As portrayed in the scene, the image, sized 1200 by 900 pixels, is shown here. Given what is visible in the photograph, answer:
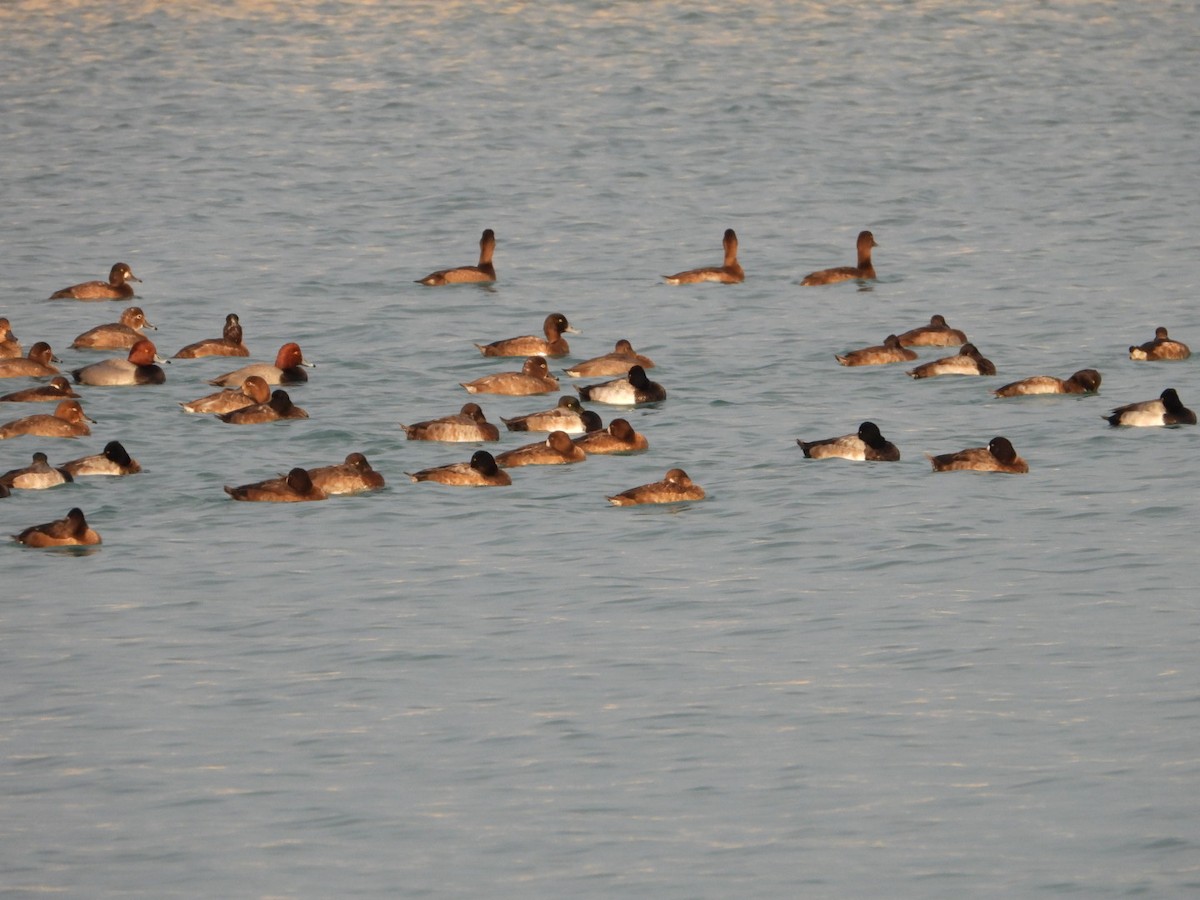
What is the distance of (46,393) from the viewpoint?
27203 millimetres

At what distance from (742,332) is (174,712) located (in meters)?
17.5

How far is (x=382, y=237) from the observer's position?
42.2 m

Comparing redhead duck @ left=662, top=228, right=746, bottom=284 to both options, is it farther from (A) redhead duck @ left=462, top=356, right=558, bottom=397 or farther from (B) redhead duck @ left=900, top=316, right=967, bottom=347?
(A) redhead duck @ left=462, top=356, right=558, bottom=397

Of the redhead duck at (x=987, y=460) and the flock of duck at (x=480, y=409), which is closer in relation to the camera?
the flock of duck at (x=480, y=409)

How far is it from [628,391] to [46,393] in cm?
720

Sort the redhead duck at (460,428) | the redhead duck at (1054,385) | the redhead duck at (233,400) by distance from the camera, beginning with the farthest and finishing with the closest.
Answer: the redhead duck at (1054,385) < the redhead duck at (233,400) < the redhead duck at (460,428)

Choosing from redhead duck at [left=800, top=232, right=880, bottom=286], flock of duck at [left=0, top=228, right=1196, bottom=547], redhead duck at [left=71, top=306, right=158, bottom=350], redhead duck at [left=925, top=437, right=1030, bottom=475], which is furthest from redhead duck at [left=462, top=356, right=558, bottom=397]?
redhead duck at [left=800, top=232, right=880, bottom=286]

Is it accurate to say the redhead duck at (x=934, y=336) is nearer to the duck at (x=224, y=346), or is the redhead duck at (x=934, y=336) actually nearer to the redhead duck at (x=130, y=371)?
the duck at (x=224, y=346)

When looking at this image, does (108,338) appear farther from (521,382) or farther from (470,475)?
(470,475)

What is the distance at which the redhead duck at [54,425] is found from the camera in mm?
25656

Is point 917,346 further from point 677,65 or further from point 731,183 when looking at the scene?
point 677,65

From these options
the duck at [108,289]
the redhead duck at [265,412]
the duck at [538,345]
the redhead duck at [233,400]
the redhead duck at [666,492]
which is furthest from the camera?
the duck at [108,289]

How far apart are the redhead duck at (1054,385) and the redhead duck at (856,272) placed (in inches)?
356

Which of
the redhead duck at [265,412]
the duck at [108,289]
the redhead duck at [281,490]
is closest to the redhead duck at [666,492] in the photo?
the redhead duck at [281,490]
